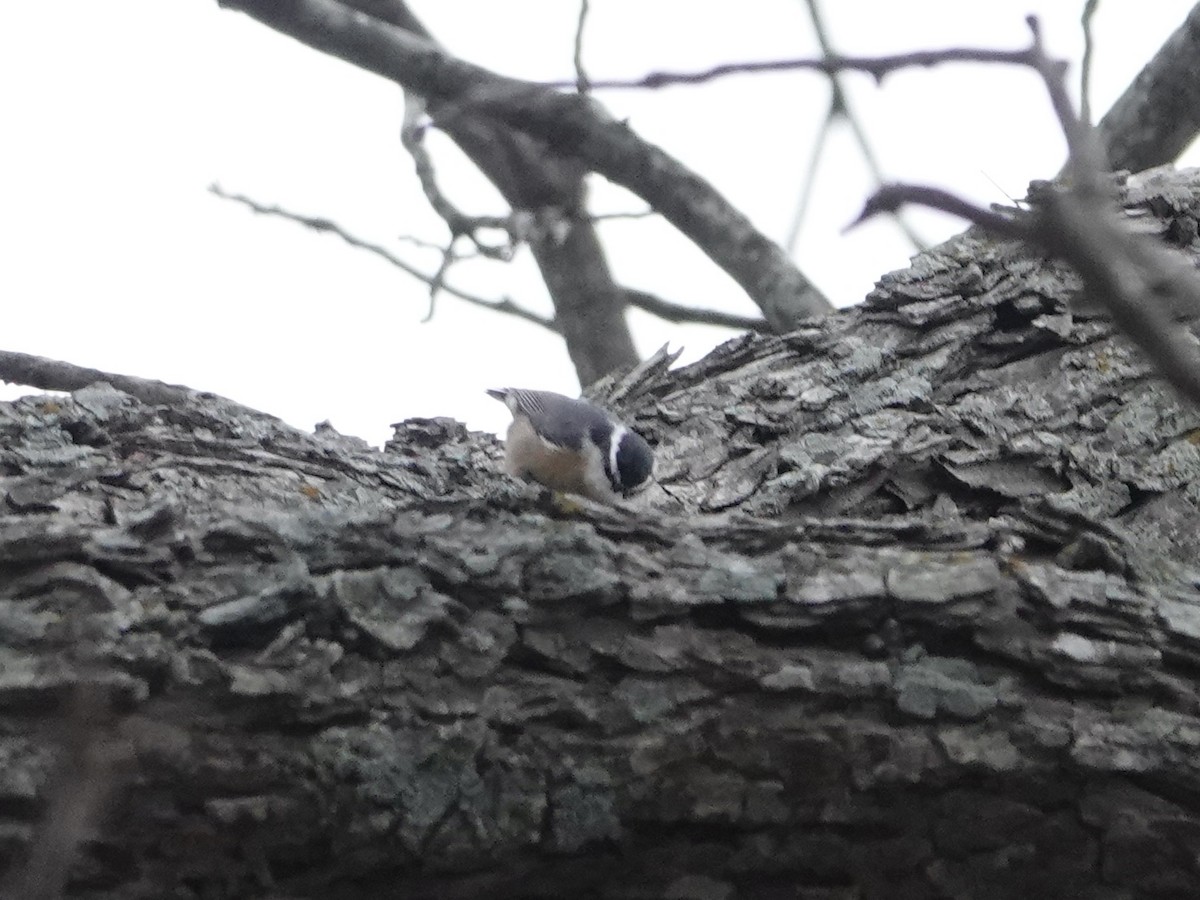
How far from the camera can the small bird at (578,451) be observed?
8.52 ft

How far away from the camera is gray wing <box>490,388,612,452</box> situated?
2818 mm

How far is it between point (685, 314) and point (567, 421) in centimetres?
123

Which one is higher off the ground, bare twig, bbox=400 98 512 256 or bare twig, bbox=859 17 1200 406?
bare twig, bbox=400 98 512 256

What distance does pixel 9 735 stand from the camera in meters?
1.30

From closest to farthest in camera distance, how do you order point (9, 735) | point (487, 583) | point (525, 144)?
point (9, 735)
point (487, 583)
point (525, 144)

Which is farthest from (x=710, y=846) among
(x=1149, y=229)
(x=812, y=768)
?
(x=1149, y=229)

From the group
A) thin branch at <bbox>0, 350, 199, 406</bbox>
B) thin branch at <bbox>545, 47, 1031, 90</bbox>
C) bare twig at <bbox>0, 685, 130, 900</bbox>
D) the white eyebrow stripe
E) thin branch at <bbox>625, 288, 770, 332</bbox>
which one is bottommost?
bare twig at <bbox>0, 685, 130, 900</bbox>

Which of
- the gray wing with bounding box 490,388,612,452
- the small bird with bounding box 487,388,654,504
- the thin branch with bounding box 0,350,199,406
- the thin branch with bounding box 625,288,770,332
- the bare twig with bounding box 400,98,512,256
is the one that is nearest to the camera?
the thin branch with bounding box 0,350,199,406

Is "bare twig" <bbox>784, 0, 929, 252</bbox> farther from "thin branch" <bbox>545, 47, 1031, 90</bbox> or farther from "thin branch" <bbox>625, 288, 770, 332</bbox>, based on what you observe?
"thin branch" <bbox>625, 288, 770, 332</bbox>

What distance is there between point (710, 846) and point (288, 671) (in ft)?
1.53

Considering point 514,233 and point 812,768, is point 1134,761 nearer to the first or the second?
point 812,768

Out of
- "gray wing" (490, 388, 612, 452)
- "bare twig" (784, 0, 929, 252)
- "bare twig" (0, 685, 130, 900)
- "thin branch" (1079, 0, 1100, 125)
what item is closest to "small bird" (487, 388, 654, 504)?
"gray wing" (490, 388, 612, 452)

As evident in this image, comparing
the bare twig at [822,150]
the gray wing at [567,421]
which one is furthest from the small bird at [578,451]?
the bare twig at [822,150]

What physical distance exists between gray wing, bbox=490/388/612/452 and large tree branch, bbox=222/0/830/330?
765 millimetres
